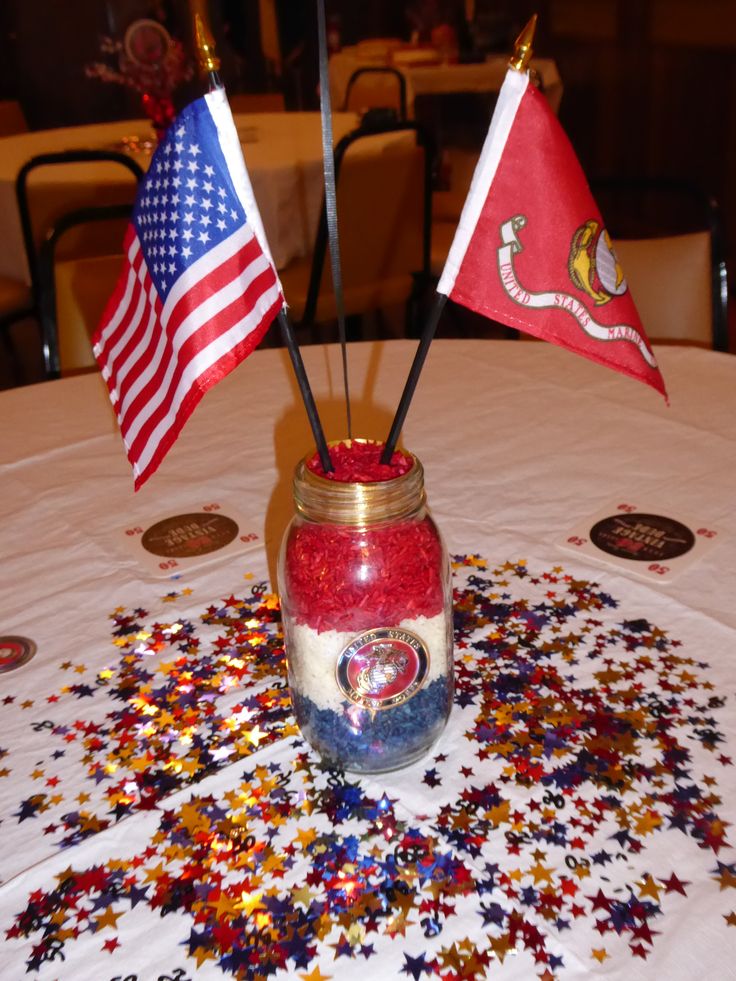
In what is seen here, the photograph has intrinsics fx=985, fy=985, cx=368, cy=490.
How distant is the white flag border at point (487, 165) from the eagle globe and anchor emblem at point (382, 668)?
25 cm

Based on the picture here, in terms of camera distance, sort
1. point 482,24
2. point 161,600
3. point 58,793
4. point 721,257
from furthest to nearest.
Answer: point 482,24
point 721,257
point 161,600
point 58,793

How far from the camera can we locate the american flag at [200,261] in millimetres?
718

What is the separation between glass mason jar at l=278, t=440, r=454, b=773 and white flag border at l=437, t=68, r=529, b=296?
14 centimetres

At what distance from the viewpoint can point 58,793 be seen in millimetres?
743

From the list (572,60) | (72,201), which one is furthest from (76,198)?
(572,60)

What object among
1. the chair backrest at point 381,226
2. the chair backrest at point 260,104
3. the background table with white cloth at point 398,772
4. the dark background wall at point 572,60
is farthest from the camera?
the chair backrest at point 260,104

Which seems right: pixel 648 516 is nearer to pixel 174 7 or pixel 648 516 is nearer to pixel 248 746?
pixel 248 746

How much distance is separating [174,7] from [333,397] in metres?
6.11

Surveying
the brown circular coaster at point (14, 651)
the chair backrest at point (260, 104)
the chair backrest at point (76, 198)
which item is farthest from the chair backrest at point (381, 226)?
the chair backrest at point (260, 104)

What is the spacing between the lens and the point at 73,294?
180 cm

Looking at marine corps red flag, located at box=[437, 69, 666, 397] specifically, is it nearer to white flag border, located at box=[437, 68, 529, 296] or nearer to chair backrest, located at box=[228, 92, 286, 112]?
white flag border, located at box=[437, 68, 529, 296]

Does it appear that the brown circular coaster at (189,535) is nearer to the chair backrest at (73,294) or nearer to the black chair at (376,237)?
the chair backrest at (73,294)

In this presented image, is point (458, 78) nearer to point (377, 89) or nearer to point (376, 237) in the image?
point (377, 89)

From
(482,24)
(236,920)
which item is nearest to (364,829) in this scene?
(236,920)
